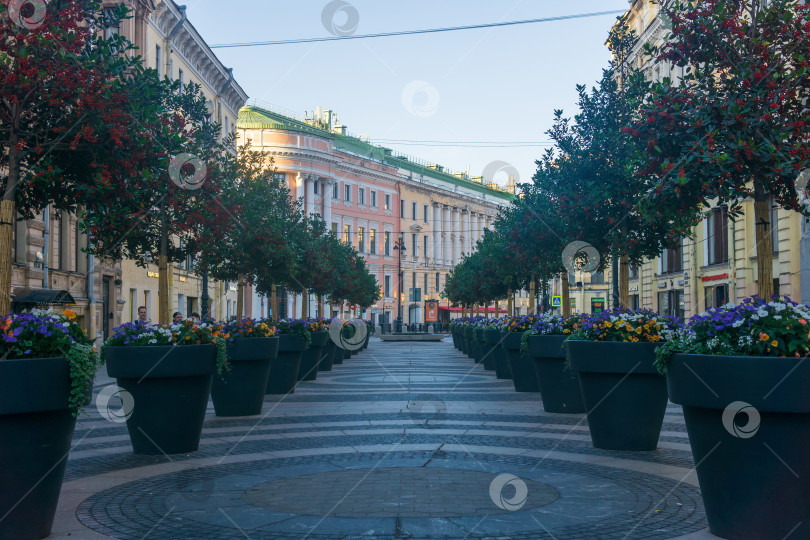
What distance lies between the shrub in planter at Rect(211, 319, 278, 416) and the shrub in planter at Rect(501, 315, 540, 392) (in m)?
4.53

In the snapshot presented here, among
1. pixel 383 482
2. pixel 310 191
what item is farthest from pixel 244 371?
pixel 310 191

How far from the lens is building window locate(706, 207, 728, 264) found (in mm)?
34359

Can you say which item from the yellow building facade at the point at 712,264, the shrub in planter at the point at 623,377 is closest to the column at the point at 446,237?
the yellow building facade at the point at 712,264

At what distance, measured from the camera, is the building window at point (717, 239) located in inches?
1353

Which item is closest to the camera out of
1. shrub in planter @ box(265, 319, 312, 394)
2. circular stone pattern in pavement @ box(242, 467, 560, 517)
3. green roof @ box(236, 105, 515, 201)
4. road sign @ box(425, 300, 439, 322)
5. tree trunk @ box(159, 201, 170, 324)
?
circular stone pattern in pavement @ box(242, 467, 560, 517)

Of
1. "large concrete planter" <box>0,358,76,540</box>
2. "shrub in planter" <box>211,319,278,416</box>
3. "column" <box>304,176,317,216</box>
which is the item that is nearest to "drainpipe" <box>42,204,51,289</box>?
"shrub in planter" <box>211,319,278,416</box>

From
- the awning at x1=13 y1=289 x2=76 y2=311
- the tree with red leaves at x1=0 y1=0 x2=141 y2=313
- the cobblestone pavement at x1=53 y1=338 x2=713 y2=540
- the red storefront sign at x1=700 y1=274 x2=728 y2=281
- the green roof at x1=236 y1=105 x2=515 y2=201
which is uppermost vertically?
the green roof at x1=236 y1=105 x2=515 y2=201

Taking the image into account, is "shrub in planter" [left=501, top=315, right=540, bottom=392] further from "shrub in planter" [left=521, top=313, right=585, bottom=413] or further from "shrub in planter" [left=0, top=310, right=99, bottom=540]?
"shrub in planter" [left=0, top=310, right=99, bottom=540]

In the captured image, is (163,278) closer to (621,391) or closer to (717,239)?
(621,391)

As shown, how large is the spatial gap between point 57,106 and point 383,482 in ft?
14.2

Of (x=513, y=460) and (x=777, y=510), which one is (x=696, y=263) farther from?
(x=777, y=510)

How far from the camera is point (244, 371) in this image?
1096cm

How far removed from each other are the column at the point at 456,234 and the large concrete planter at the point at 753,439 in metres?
96.7

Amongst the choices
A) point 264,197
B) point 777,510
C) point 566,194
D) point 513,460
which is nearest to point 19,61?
point 513,460
